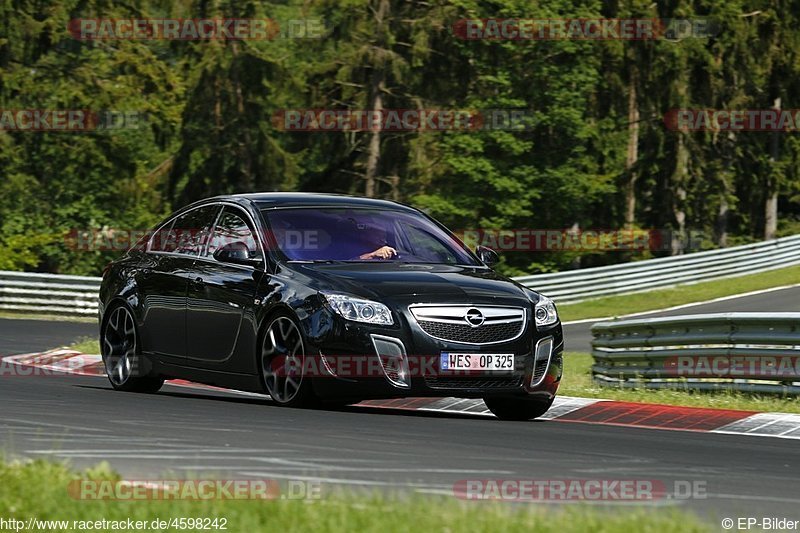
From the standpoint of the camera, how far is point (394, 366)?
411 inches

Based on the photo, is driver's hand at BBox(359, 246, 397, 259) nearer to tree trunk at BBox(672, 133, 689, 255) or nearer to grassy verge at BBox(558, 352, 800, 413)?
grassy verge at BBox(558, 352, 800, 413)

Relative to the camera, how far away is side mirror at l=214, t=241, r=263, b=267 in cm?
1131

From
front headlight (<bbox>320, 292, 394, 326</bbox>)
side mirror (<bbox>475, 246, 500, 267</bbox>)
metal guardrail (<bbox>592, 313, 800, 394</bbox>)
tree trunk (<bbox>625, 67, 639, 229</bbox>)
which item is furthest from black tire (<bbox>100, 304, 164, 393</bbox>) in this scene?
tree trunk (<bbox>625, 67, 639, 229</bbox>)

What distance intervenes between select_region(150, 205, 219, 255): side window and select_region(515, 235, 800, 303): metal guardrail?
21.5m

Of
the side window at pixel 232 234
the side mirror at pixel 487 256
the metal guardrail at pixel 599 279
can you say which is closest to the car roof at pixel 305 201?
the side window at pixel 232 234

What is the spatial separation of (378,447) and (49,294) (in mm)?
24397

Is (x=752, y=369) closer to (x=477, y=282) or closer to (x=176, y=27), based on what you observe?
(x=477, y=282)

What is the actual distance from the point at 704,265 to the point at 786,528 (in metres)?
33.3

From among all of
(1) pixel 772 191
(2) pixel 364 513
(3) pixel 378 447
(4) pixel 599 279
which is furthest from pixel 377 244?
(1) pixel 772 191

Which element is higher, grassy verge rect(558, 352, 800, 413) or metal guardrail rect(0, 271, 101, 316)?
grassy verge rect(558, 352, 800, 413)

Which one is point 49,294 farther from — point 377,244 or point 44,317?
point 377,244

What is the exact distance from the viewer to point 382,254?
11.6 meters

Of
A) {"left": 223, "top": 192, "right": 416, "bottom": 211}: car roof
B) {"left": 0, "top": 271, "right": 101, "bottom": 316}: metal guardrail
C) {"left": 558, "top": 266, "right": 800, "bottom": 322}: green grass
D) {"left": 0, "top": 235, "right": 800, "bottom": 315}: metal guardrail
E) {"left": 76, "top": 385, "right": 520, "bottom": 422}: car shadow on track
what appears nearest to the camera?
{"left": 76, "top": 385, "right": 520, "bottom": 422}: car shadow on track

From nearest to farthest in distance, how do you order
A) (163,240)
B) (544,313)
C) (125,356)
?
(544,313) → (125,356) → (163,240)
